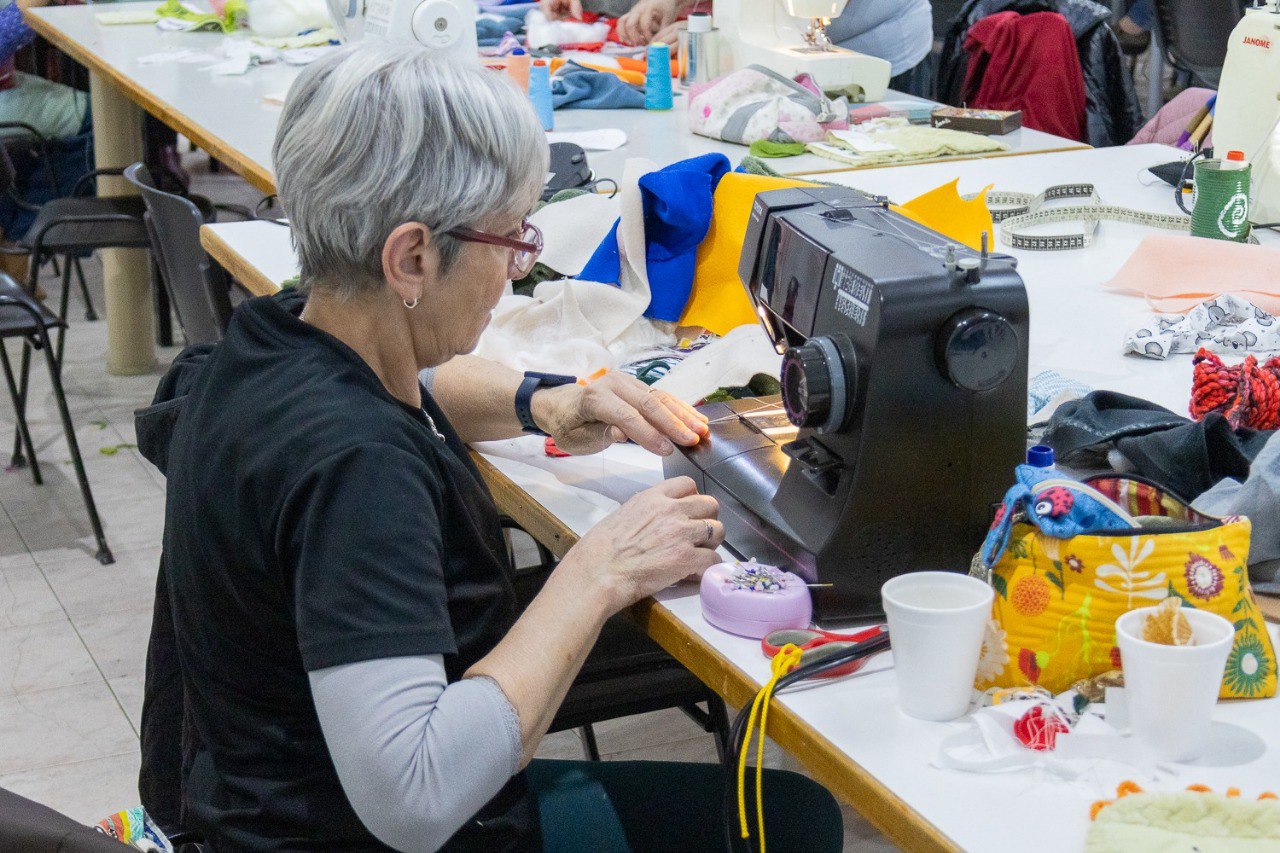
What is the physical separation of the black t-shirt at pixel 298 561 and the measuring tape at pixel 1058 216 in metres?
1.30

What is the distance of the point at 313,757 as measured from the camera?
1.25 metres

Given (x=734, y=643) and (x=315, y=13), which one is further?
(x=315, y=13)

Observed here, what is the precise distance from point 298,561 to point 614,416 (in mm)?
512

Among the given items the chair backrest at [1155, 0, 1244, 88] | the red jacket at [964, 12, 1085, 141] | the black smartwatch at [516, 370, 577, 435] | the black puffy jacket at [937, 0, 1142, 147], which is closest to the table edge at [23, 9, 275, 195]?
the black smartwatch at [516, 370, 577, 435]

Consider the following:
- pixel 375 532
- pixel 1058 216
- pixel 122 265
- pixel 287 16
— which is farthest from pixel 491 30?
pixel 375 532

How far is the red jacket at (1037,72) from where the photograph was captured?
396 cm

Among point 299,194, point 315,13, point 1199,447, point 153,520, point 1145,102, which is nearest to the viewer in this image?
point 299,194

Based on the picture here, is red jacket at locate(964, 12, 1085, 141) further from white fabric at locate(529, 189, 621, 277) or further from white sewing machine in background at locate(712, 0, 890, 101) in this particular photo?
white fabric at locate(529, 189, 621, 277)

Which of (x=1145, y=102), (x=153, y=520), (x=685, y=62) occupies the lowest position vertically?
(x=153, y=520)

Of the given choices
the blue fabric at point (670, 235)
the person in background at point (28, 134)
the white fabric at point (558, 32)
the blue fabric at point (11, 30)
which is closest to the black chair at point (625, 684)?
the blue fabric at point (670, 235)

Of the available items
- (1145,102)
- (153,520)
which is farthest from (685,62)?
(1145,102)

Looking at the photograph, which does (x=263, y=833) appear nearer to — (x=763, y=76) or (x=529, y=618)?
(x=529, y=618)

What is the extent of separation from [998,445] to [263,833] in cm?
76

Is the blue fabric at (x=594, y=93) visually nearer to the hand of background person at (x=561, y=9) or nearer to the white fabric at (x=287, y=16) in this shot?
the hand of background person at (x=561, y=9)
